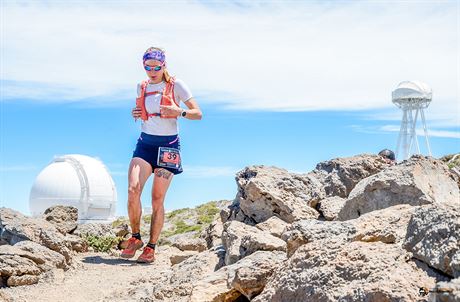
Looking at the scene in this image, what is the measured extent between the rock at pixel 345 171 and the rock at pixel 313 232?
3.72 m

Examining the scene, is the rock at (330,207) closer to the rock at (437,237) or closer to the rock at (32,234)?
the rock at (437,237)

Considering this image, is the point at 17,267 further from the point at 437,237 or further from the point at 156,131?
the point at 437,237

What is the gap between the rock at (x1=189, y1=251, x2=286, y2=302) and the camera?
458 centimetres

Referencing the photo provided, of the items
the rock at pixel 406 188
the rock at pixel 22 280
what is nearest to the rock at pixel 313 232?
the rock at pixel 406 188

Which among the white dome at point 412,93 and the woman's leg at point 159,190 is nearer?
the woman's leg at point 159,190

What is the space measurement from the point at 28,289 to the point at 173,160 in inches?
87.8

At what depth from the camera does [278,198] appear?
754 cm

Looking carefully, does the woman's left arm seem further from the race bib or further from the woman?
the race bib

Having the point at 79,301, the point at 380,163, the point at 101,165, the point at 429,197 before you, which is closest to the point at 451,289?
the point at 429,197

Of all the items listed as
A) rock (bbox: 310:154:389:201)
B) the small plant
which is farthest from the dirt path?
rock (bbox: 310:154:389:201)

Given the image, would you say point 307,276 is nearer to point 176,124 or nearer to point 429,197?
point 429,197

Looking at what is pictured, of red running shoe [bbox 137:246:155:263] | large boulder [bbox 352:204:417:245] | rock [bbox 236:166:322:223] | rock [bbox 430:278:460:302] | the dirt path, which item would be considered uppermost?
rock [bbox 236:166:322:223]

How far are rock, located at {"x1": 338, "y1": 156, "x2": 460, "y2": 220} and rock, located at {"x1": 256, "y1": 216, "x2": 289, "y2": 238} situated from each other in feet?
2.08

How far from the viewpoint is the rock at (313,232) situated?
15.3ft
